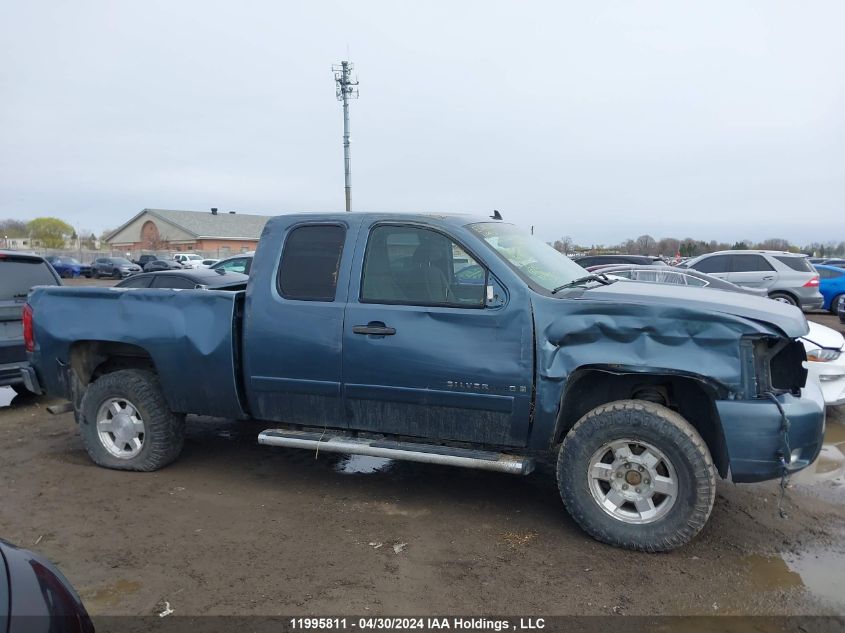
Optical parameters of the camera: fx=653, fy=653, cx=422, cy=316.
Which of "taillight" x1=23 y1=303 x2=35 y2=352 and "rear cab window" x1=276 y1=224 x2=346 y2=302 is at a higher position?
"rear cab window" x1=276 y1=224 x2=346 y2=302

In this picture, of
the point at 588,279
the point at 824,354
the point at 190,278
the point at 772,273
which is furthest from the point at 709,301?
the point at 772,273

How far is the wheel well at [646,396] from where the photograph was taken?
160 inches

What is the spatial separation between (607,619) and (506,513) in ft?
4.44

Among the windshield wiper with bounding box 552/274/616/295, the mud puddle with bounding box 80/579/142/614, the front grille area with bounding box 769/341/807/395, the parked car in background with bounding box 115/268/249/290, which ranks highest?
the windshield wiper with bounding box 552/274/616/295

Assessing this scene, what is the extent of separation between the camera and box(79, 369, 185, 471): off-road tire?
17.0 feet

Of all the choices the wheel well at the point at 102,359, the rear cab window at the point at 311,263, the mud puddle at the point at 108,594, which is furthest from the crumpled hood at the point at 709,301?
the wheel well at the point at 102,359

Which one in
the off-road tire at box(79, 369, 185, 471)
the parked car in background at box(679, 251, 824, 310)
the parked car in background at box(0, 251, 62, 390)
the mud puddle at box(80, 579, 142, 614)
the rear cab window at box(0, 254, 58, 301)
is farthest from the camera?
the parked car in background at box(679, 251, 824, 310)

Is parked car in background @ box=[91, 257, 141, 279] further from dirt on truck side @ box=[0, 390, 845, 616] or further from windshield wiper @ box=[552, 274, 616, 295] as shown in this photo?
windshield wiper @ box=[552, 274, 616, 295]

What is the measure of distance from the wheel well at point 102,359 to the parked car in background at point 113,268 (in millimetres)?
39812

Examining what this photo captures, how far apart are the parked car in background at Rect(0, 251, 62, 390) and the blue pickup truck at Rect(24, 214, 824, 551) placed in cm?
218

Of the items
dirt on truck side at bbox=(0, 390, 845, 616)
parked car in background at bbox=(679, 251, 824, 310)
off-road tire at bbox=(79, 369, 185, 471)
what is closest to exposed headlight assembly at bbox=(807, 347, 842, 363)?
dirt on truck side at bbox=(0, 390, 845, 616)

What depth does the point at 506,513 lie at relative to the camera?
456 cm

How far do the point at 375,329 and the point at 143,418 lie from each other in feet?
7.23

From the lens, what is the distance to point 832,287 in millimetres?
17516
